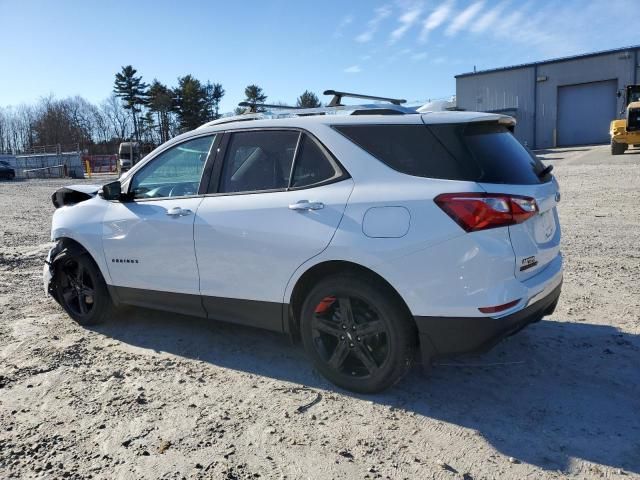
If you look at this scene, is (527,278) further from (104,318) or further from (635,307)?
(104,318)

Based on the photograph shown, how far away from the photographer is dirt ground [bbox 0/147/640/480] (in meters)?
2.71

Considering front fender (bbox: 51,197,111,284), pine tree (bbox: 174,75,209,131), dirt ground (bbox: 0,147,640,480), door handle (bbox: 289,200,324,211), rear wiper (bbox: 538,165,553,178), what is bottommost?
dirt ground (bbox: 0,147,640,480)

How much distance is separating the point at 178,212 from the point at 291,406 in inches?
66.9

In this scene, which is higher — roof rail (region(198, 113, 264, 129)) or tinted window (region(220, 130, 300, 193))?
roof rail (region(198, 113, 264, 129))

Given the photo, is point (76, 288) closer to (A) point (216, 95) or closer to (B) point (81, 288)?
(B) point (81, 288)

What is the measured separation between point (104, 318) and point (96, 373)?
1068 millimetres

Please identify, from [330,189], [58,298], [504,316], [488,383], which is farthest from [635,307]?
[58,298]

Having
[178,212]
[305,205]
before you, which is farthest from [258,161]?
[178,212]

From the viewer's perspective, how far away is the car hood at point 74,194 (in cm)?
503

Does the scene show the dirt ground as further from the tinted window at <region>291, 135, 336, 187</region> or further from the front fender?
the tinted window at <region>291, 135, 336, 187</region>

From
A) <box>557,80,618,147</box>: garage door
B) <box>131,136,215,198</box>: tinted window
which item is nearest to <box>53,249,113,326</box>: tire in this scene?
<box>131,136,215,198</box>: tinted window

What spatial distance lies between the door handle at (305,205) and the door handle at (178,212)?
3.15 ft

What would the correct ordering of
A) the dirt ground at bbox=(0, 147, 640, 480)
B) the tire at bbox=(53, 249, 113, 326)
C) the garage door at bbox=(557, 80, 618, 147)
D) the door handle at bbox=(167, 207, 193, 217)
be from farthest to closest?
the garage door at bbox=(557, 80, 618, 147) → the tire at bbox=(53, 249, 113, 326) → the door handle at bbox=(167, 207, 193, 217) → the dirt ground at bbox=(0, 147, 640, 480)

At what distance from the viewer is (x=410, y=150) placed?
125 inches
